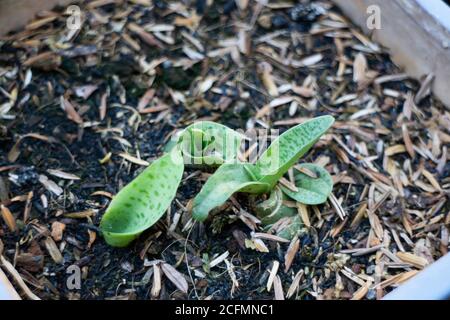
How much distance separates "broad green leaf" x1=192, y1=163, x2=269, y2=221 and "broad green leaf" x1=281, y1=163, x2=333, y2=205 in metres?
0.08

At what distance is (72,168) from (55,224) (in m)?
0.13

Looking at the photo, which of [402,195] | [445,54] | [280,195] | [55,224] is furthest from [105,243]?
[445,54]

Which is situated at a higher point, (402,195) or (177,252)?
(402,195)

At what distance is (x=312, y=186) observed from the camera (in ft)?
4.16

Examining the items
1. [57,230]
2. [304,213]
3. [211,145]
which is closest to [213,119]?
[211,145]

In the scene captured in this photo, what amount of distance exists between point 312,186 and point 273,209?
0.09 metres

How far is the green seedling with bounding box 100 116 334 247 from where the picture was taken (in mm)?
1120

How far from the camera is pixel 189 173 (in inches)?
51.4

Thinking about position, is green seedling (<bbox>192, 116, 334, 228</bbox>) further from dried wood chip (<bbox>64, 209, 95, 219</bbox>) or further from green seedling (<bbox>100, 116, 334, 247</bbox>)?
dried wood chip (<bbox>64, 209, 95, 219</bbox>)

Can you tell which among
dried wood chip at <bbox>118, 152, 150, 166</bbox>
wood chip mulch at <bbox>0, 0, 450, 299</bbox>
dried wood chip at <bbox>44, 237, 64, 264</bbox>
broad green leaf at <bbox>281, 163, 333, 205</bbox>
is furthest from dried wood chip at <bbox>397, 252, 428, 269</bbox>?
dried wood chip at <bbox>44, 237, 64, 264</bbox>

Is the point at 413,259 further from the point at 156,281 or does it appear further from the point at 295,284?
the point at 156,281

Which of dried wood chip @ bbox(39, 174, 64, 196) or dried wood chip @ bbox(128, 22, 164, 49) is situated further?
dried wood chip @ bbox(128, 22, 164, 49)

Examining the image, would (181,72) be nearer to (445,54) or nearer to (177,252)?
(177,252)
